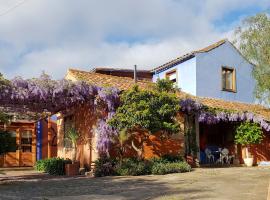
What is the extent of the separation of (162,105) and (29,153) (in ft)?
40.3

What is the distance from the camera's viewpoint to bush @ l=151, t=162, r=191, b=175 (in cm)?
1648

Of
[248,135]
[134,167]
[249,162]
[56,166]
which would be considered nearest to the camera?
[134,167]

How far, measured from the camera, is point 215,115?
21.1 meters

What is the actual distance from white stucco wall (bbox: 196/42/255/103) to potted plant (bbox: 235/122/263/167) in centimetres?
452

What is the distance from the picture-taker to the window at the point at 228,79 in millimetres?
26984

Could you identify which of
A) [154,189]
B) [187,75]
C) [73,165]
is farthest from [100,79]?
[154,189]

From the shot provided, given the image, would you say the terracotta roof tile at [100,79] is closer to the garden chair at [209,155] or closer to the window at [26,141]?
the garden chair at [209,155]

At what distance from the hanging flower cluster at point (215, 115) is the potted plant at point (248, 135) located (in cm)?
32

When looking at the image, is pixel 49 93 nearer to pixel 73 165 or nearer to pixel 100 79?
pixel 73 165

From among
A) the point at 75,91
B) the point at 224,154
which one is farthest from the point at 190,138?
the point at 75,91

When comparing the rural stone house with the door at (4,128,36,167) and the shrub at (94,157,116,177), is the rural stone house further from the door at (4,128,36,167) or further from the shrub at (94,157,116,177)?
the door at (4,128,36,167)

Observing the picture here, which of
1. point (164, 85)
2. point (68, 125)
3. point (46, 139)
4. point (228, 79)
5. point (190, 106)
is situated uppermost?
→ point (228, 79)

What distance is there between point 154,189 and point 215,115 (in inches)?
387

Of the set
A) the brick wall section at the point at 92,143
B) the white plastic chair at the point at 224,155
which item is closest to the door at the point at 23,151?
the brick wall section at the point at 92,143
